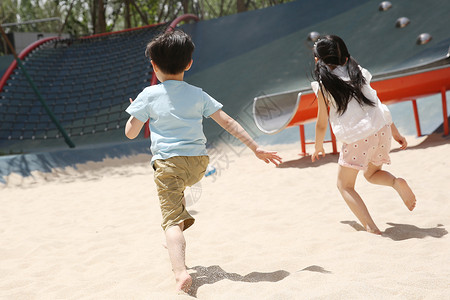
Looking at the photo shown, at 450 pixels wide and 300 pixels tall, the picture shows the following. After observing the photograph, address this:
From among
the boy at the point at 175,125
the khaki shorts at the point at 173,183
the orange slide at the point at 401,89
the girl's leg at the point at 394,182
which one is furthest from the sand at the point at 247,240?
the orange slide at the point at 401,89

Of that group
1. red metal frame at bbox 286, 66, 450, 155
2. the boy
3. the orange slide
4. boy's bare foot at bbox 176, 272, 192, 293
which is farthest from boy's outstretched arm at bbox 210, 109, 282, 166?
red metal frame at bbox 286, 66, 450, 155

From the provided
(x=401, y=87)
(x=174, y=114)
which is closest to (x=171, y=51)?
(x=174, y=114)

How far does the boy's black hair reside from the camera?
201 centimetres

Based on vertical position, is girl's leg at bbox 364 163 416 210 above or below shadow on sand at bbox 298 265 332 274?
above

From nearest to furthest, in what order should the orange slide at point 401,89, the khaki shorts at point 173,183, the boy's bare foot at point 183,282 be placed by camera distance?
1. the boy's bare foot at point 183,282
2. the khaki shorts at point 173,183
3. the orange slide at point 401,89

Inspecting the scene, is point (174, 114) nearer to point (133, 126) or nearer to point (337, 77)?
point (133, 126)

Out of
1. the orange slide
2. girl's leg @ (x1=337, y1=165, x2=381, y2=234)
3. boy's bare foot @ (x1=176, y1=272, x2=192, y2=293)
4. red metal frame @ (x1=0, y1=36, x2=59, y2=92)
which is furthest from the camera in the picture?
red metal frame @ (x1=0, y1=36, x2=59, y2=92)

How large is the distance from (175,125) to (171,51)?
331 mm

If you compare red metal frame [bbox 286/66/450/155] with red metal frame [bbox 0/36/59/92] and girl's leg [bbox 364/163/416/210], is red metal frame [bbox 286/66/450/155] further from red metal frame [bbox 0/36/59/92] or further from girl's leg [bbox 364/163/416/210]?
red metal frame [bbox 0/36/59/92]

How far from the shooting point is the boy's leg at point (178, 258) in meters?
1.84

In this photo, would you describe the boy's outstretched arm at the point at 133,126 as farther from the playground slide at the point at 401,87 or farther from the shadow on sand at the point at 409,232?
the playground slide at the point at 401,87

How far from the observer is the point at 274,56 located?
9039 millimetres

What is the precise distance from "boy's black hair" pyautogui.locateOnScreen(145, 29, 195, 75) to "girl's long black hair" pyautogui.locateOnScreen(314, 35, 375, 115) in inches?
33.3

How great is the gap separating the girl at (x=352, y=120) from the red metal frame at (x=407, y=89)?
2.95 m
